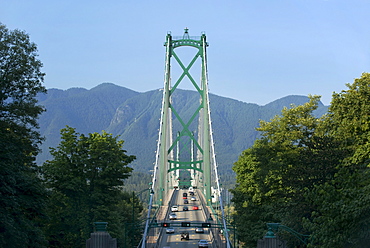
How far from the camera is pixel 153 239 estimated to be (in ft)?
185

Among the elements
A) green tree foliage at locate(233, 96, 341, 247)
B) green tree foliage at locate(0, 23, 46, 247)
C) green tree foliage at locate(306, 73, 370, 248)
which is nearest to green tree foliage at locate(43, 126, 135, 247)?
green tree foliage at locate(0, 23, 46, 247)

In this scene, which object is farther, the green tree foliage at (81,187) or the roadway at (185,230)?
the roadway at (185,230)

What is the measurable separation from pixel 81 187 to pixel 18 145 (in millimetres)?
12180

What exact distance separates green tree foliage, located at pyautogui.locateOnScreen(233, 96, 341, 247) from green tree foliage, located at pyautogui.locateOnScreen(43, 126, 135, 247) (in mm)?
9700

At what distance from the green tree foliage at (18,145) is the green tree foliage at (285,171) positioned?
11957mm

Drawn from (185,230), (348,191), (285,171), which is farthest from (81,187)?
(185,230)

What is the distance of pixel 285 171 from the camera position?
34.4 meters

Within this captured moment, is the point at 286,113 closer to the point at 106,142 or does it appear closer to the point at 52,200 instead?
the point at 106,142

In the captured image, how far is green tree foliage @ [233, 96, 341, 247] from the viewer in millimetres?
31500

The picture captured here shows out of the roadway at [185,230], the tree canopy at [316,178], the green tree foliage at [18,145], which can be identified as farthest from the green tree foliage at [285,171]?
the green tree foliage at [18,145]

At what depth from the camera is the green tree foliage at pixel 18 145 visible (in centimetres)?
2509

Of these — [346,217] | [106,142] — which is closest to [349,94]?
[106,142]

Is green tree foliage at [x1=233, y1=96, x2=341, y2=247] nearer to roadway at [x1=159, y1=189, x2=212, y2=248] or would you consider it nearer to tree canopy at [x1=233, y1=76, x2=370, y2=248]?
tree canopy at [x1=233, y1=76, x2=370, y2=248]

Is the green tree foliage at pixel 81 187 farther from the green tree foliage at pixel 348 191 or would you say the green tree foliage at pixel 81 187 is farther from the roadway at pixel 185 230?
the green tree foliage at pixel 348 191
